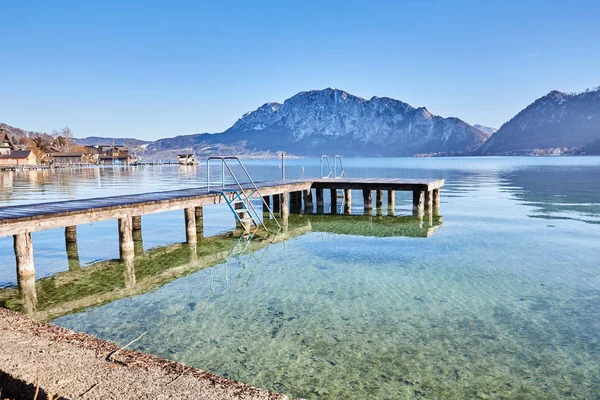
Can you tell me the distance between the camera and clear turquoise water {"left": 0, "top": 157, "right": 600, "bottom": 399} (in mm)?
6645

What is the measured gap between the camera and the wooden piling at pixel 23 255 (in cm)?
1126

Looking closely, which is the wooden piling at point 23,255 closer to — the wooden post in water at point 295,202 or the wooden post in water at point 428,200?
the wooden post in water at point 295,202

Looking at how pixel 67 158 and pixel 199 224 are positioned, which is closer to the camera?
pixel 199 224

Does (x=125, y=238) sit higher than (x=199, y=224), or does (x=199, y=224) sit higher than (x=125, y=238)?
(x=125, y=238)

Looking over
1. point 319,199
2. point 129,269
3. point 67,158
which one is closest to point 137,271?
point 129,269

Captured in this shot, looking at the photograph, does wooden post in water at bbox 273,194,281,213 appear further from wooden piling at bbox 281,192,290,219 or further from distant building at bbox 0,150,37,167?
distant building at bbox 0,150,37,167

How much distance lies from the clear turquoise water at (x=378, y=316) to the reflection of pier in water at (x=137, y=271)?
0.96 feet

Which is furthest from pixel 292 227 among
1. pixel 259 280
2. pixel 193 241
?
pixel 259 280

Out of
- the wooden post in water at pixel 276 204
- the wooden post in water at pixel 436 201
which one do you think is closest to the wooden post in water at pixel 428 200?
the wooden post in water at pixel 436 201

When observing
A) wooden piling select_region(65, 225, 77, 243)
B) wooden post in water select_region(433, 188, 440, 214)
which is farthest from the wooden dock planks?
wooden post in water select_region(433, 188, 440, 214)

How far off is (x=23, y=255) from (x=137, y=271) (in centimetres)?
282

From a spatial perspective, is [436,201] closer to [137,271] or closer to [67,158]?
[137,271]

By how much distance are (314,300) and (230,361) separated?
3.28 metres

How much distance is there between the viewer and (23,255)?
11.4m
